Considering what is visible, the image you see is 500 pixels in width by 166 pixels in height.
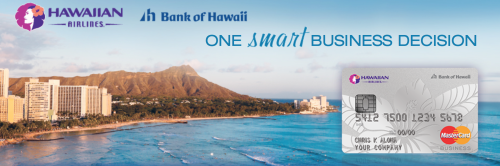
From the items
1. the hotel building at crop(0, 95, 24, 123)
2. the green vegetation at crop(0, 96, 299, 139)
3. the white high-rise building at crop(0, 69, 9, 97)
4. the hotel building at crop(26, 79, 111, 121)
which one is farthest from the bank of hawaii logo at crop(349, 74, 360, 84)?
the hotel building at crop(26, 79, 111, 121)

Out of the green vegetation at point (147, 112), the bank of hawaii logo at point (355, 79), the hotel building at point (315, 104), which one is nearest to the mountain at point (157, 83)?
the green vegetation at point (147, 112)

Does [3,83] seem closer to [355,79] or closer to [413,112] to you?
[355,79]

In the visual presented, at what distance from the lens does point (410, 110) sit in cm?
236

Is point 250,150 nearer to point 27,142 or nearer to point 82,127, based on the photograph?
point 27,142

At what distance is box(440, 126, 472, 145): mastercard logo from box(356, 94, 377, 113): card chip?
1.95ft

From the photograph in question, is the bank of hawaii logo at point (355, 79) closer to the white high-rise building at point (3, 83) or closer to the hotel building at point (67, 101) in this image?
the white high-rise building at point (3, 83)

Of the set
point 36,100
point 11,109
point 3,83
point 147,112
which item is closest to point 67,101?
point 36,100

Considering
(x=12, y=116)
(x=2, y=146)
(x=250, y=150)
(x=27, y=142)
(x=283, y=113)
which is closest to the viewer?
(x=250, y=150)

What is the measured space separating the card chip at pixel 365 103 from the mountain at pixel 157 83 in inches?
1741

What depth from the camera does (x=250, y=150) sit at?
12.7m

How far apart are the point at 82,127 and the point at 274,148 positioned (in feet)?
50.0

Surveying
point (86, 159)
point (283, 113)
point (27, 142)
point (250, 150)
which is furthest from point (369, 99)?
point (283, 113)

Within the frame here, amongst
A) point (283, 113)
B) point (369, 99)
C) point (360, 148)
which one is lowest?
point (283, 113)

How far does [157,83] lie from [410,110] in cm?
5256
